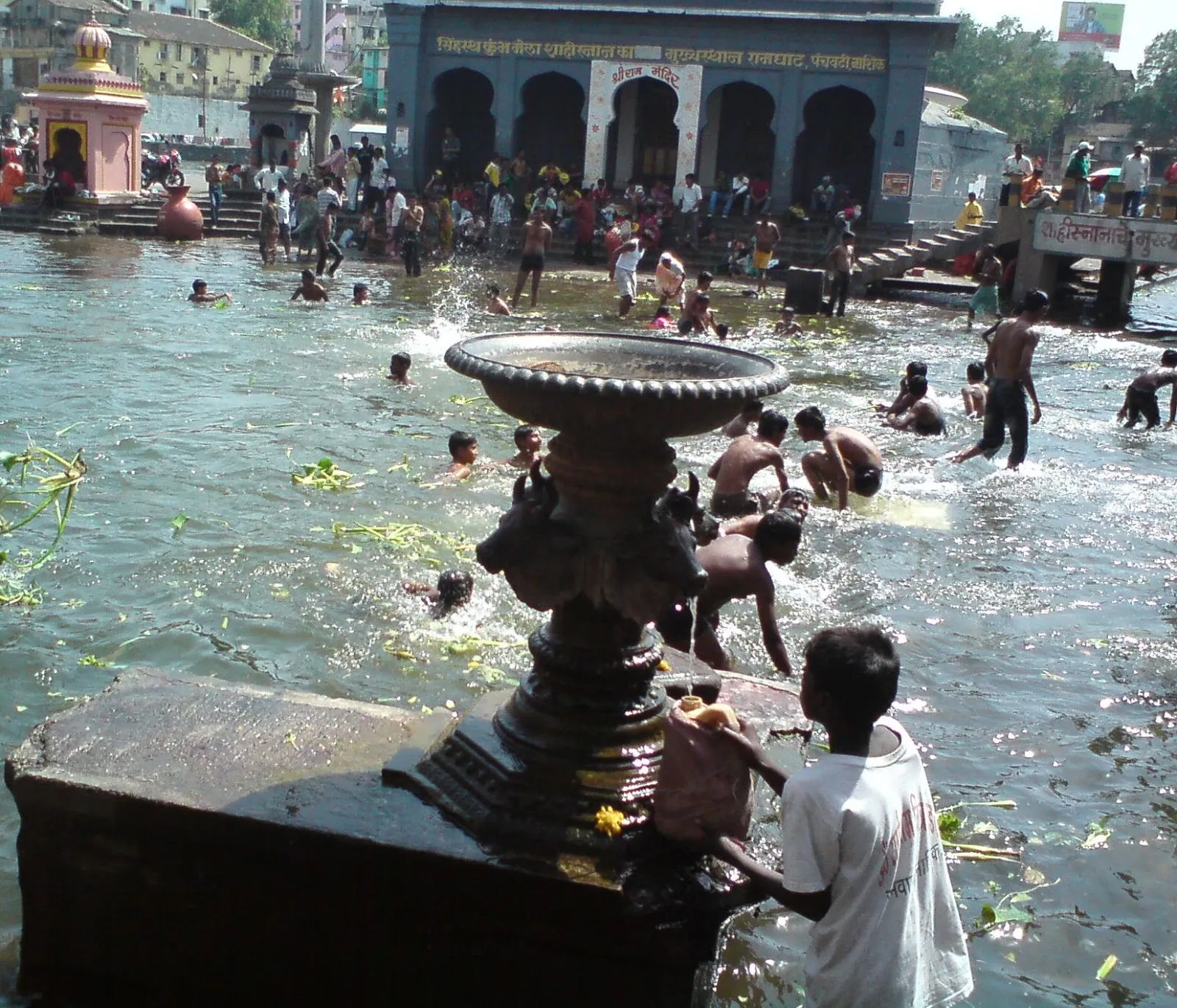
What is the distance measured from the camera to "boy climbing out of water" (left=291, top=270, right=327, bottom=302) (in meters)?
18.7

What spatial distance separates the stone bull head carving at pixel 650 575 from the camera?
343cm

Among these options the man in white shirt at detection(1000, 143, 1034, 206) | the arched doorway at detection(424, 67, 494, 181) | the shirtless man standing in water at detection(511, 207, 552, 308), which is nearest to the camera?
the shirtless man standing in water at detection(511, 207, 552, 308)

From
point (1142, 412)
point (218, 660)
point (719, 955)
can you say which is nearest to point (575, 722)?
point (719, 955)

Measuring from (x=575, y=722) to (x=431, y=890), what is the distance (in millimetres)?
607

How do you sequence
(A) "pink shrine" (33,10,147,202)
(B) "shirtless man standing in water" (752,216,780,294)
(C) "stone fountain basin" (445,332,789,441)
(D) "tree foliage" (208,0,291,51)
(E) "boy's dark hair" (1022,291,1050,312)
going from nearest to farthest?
(C) "stone fountain basin" (445,332,789,441)
(E) "boy's dark hair" (1022,291,1050,312)
(B) "shirtless man standing in water" (752,216,780,294)
(A) "pink shrine" (33,10,147,202)
(D) "tree foliage" (208,0,291,51)

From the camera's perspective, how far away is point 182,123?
65.1 metres

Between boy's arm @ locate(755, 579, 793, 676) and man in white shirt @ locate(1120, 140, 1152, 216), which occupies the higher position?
man in white shirt @ locate(1120, 140, 1152, 216)

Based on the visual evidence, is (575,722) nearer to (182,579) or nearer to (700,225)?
(182,579)

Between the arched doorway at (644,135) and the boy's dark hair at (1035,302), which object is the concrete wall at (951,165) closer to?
the arched doorway at (644,135)

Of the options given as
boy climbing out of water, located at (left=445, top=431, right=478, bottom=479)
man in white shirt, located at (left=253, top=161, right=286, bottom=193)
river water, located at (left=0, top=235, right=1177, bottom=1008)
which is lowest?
river water, located at (left=0, top=235, right=1177, bottom=1008)

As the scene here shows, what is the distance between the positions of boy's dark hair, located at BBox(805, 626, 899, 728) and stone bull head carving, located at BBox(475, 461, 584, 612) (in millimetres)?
854

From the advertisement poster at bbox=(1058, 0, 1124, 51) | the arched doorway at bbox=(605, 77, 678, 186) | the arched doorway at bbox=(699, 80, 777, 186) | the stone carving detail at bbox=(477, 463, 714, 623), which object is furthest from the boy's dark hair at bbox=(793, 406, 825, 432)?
the advertisement poster at bbox=(1058, 0, 1124, 51)

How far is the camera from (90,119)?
28.2m

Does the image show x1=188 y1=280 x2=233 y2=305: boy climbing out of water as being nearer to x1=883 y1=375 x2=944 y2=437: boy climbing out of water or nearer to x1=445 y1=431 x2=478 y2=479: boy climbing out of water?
x1=445 y1=431 x2=478 y2=479: boy climbing out of water
